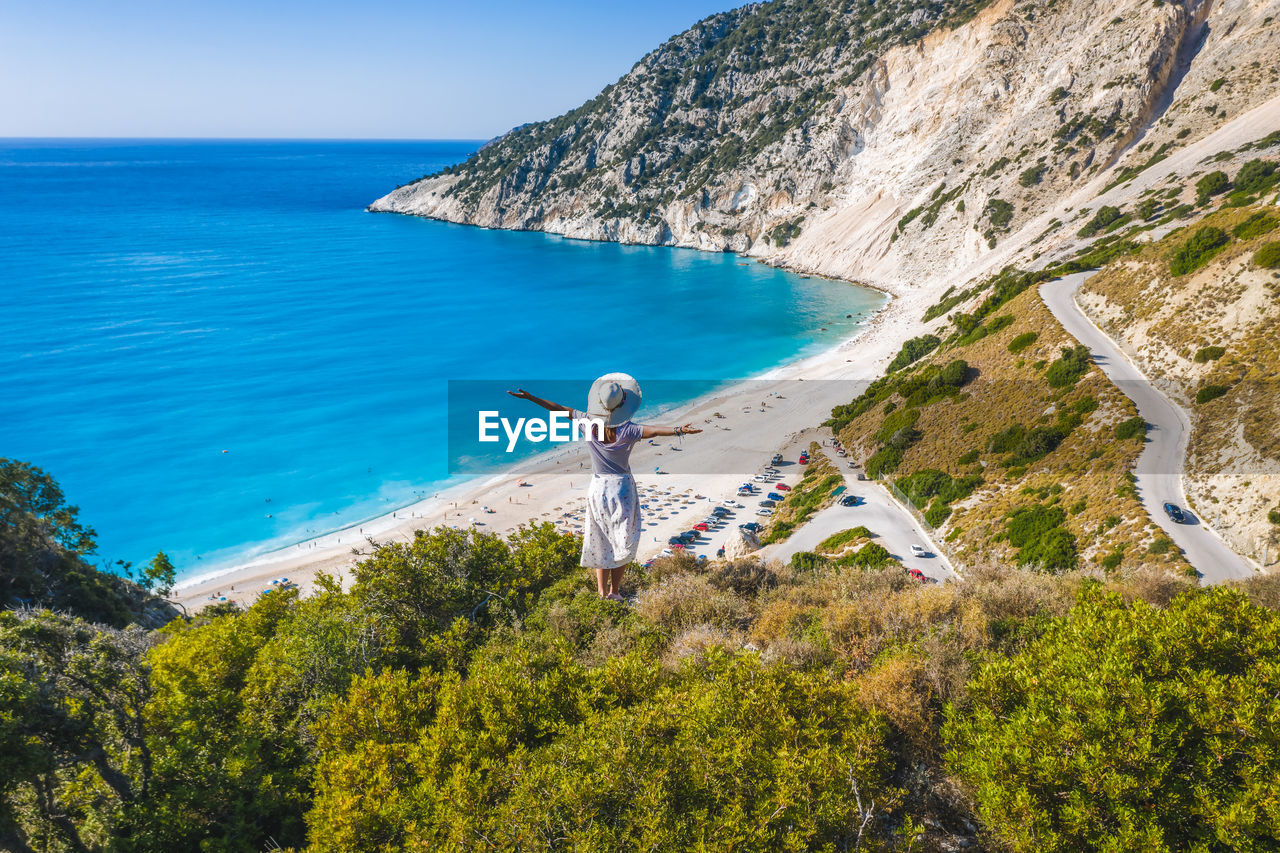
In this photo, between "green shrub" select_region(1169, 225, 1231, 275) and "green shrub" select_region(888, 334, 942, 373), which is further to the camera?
"green shrub" select_region(888, 334, 942, 373)

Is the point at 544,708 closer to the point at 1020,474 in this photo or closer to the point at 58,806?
the point at 58,806

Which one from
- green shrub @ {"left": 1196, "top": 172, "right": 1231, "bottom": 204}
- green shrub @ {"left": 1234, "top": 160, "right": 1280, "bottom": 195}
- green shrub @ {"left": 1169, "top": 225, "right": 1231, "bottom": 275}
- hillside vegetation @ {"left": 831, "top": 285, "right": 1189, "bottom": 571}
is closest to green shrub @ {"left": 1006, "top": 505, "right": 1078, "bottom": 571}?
hillside vegetation @ {"left": 831, "top": 285, "right": 1189, "bottom": 571}

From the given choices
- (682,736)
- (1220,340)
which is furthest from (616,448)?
(1220,340)

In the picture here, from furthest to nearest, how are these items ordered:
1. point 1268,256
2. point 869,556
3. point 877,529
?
point 1268,256 → point 877,529 → point 869,556

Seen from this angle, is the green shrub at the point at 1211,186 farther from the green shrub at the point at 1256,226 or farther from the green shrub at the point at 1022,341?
the green shrub at the point at 1022,341

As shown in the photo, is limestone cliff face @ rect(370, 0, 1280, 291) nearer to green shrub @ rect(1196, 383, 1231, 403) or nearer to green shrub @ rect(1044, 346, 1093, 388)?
green shrub @ rect(1044, 346, 1093, 388)

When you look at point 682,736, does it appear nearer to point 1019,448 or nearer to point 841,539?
point 841,539
